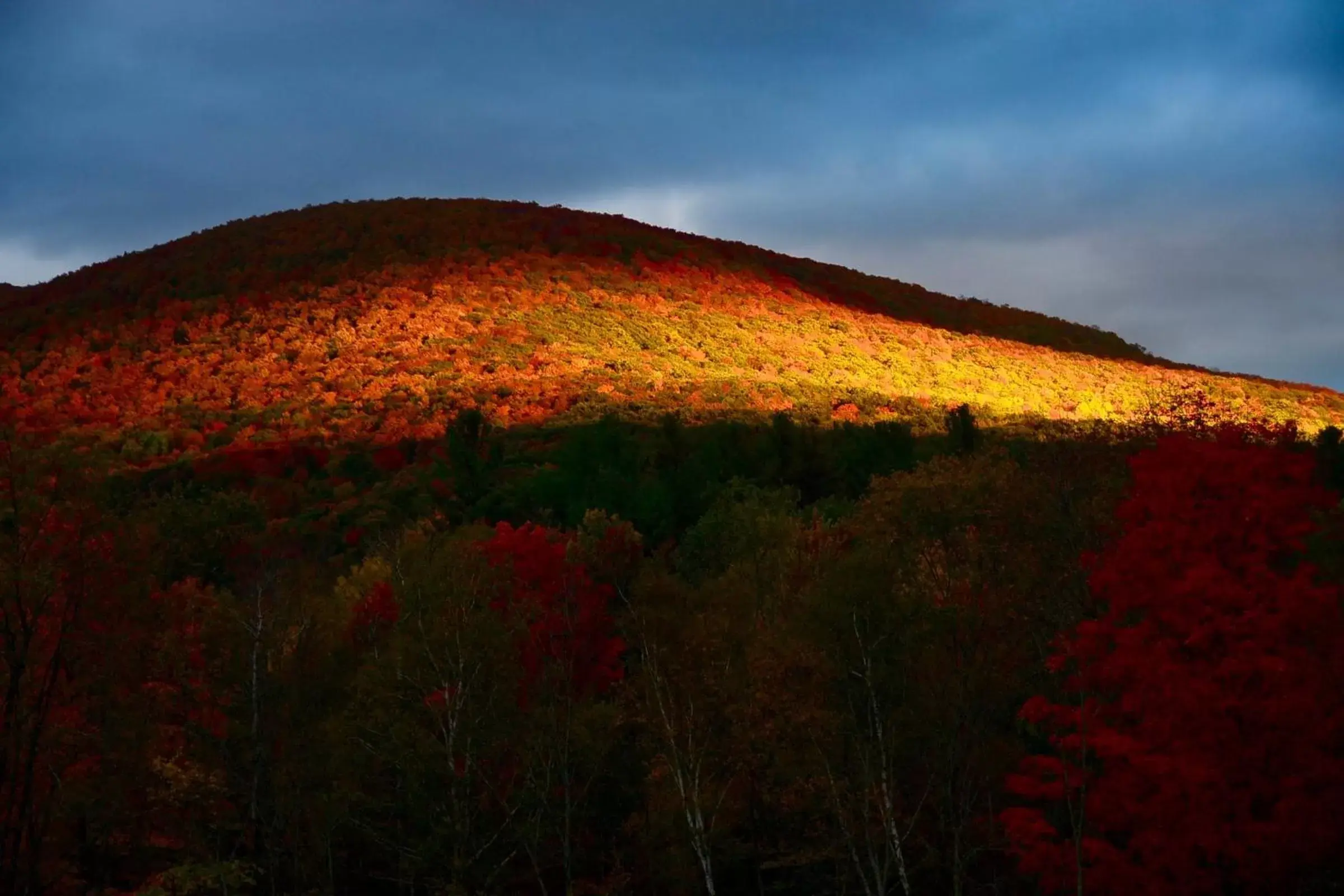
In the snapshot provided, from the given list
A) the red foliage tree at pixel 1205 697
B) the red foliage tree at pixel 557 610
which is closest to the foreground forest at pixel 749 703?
the red foliage tree at pixel 1205 697

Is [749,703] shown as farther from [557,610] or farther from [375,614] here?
[375,614]

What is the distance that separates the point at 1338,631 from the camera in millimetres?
20828

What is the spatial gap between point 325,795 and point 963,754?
1423cm

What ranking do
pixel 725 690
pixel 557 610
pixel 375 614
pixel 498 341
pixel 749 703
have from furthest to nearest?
pixel 498 341
pixel 557 610
pixel 375 614
pixel 725 690
pixel 749 703

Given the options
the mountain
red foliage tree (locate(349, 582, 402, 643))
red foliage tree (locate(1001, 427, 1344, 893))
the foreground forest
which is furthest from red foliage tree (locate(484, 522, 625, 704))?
the mountain

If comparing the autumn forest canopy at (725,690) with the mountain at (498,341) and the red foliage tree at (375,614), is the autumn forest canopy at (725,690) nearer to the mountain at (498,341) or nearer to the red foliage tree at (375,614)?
the red foliage tree at (375,614)

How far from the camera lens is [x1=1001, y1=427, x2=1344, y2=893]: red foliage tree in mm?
20578

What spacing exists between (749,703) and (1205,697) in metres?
9.92

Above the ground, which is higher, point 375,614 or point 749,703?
point 749,703

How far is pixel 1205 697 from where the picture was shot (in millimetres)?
21062

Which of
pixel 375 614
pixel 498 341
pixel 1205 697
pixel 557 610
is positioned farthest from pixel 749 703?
pixel 498 341

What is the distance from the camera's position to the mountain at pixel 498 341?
80938 millimetres

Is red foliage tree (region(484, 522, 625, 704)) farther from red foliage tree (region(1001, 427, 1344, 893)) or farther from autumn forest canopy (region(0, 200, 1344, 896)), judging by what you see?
red foliage tree (region(1001, 427, 1344, 893))

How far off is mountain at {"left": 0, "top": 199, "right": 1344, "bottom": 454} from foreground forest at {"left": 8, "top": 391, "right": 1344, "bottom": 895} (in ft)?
150
